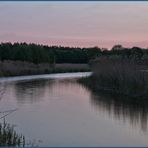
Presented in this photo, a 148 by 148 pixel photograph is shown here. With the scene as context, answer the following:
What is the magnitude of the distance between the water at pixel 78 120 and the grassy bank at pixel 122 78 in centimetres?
147

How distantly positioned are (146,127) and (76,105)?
185 inches

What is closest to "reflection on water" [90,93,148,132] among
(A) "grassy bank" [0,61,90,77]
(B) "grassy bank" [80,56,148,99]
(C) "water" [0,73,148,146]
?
(C) "water" [0,73,148,146]

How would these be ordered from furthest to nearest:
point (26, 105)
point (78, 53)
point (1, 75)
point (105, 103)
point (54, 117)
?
point (78, 53) < point (1, 75) < point (105, 103) < point (26, 105) < point (54, 117)

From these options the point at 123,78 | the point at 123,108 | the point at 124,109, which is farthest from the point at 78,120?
the point at 123,78

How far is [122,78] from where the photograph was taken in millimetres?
18375

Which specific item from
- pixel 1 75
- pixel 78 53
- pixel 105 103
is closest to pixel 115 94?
pixel 105 103

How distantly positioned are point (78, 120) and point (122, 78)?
296 inches

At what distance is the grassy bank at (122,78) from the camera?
656 inches

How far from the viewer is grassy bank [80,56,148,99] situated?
16672mm

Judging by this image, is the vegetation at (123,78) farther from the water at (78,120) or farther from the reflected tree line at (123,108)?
the water at (78,120)

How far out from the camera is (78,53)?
6197 cm

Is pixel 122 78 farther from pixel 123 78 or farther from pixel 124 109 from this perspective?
pixel 124 109

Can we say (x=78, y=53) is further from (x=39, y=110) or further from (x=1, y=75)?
(x=39, y=110)

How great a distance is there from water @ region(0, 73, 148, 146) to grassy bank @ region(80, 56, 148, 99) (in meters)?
1.47
